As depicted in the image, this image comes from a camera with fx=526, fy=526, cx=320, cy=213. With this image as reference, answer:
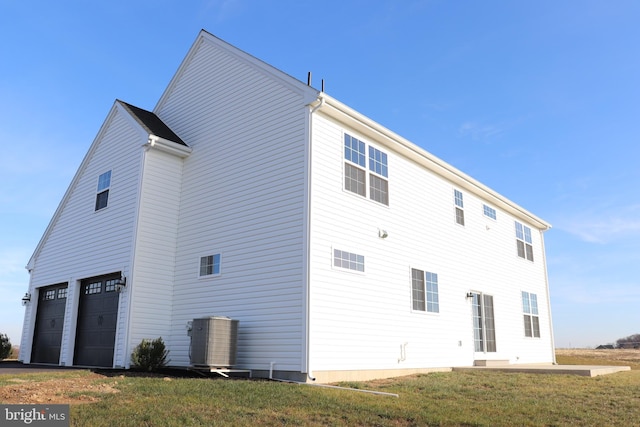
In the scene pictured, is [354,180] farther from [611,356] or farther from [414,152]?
[611,356]

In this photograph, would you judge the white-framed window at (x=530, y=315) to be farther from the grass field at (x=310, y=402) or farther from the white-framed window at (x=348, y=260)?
the white-framed window at (x=348, y=260)

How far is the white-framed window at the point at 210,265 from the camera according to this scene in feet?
41.1

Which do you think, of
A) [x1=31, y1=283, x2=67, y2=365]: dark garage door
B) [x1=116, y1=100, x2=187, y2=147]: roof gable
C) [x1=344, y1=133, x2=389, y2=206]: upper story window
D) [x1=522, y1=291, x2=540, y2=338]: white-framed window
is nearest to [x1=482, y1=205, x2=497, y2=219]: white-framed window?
[x1=522, y1=291, x2=540, y2=338]: white-framed window

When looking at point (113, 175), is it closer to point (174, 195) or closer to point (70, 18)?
point (174, 195)

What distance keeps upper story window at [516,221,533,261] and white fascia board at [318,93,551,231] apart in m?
0.45

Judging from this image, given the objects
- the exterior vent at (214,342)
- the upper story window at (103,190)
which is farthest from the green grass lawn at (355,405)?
the upper story window at (103,190)

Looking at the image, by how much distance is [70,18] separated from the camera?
1280cm

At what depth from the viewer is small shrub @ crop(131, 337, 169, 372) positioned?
1163 centimetres

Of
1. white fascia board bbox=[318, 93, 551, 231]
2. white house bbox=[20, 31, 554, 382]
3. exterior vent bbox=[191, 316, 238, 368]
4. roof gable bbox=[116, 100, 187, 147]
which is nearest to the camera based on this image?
exterior vent bbox=[191, 316, 238, 368]

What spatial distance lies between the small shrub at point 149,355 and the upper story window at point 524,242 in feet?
45.8

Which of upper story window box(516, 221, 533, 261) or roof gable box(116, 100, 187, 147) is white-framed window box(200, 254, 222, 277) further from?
upper story window box(516, 221, 533, 261)

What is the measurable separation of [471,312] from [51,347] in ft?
41.8

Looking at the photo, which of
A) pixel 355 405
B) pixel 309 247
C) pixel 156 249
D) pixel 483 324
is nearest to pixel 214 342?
pixel 309 247

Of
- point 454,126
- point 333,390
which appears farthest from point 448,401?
point 454,126
